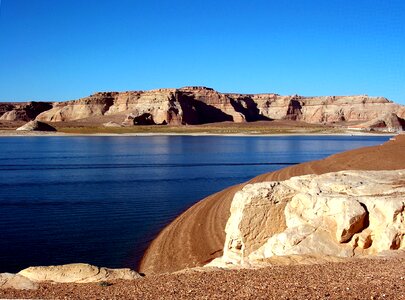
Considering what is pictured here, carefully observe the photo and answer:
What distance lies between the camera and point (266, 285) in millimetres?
7730

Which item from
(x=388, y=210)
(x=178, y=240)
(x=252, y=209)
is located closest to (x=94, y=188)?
(x=178, y=240)

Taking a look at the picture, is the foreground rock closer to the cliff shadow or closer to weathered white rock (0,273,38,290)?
the cliff shadow

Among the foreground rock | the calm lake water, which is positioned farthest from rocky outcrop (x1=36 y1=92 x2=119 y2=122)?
the calm lake water

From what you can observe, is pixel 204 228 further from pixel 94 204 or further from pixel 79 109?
pixel 79 109

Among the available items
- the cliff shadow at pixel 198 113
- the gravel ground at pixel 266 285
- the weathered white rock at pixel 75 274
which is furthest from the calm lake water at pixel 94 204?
the cliff shadow at pixel 198 113

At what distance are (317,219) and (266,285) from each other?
4673 millimetres

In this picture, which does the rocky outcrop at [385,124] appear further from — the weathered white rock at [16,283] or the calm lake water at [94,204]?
the weathered white rock at [16,283]

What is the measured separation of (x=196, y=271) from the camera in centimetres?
942

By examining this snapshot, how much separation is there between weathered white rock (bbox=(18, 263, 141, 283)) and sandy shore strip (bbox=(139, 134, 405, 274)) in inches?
202

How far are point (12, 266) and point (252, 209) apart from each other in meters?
8.13

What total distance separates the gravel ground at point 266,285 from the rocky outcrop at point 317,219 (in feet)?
5.04

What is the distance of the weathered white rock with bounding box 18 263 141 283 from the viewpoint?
984cm

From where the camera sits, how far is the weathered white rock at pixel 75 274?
984 centimetres

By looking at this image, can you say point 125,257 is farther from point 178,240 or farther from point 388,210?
point 388,210
